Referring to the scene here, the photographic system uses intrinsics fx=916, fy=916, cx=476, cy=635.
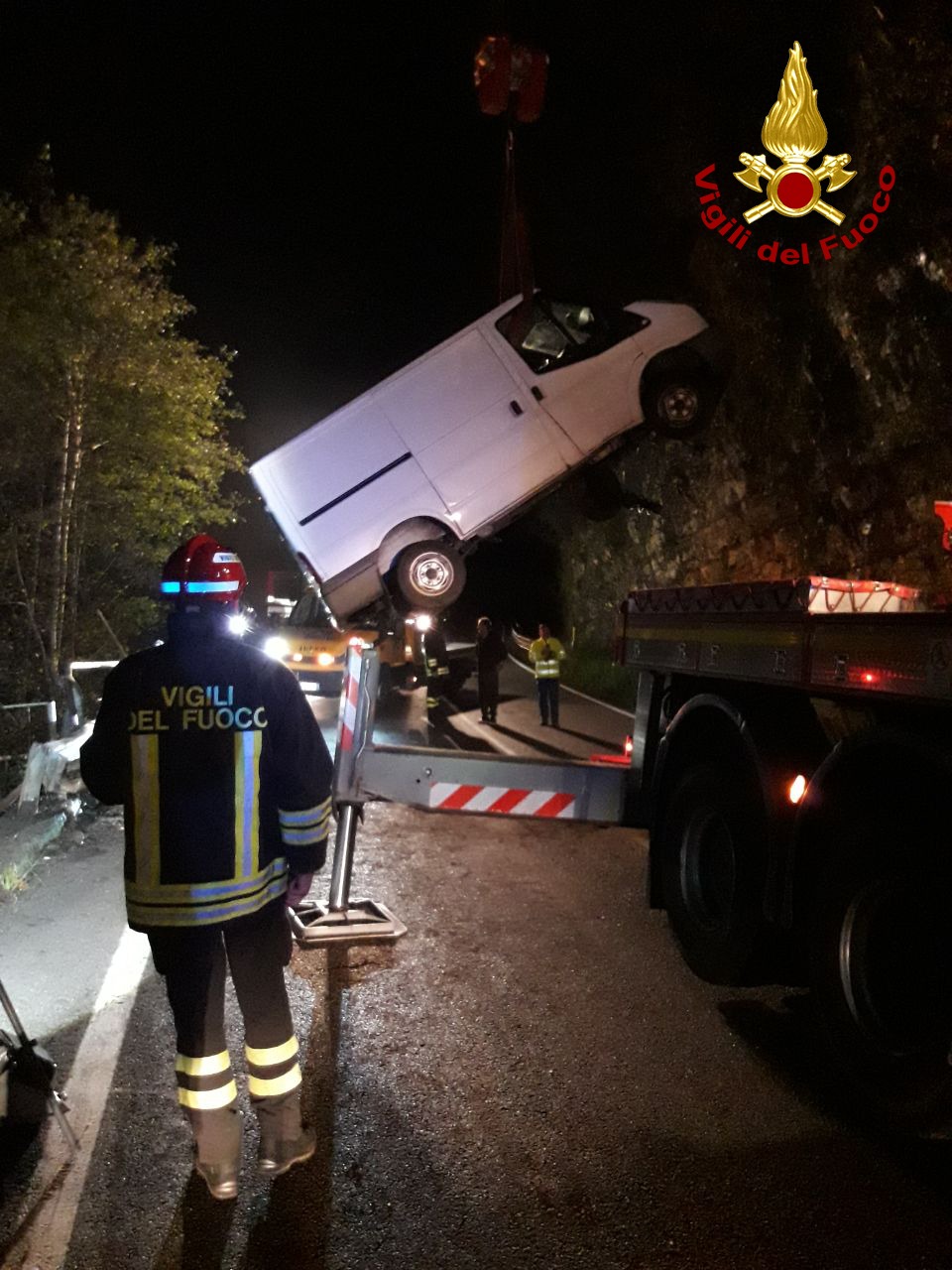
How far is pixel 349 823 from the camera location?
5.21 meters

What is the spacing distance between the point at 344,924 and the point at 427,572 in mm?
5613

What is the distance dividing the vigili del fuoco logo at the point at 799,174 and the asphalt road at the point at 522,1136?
8.80 metres

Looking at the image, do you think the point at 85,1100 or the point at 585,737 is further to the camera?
the point at 585,737

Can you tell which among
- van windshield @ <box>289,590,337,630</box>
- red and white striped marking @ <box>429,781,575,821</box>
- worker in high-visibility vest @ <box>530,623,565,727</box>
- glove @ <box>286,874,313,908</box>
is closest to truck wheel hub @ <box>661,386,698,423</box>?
worker in high-visibility vest @ <box>530,623,565,727</box>

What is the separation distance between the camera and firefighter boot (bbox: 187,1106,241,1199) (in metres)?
2.76

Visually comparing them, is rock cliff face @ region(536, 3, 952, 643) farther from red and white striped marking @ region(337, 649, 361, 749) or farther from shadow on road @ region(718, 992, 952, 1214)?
red and white striped marking @ region(337, 649, 361, 749)

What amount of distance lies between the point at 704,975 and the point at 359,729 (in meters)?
2.15

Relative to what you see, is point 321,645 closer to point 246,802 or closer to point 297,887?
point 297,887

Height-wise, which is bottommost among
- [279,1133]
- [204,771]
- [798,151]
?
[279,1133]

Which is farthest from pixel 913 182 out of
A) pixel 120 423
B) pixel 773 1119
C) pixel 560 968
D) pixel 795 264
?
pixel 120 423

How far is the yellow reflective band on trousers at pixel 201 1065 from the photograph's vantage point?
281 centimetres

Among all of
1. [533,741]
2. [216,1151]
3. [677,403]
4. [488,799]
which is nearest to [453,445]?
[677,403]

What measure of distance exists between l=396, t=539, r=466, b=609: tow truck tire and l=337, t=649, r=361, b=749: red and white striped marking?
490 centimetres

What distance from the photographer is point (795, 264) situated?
468 inches
